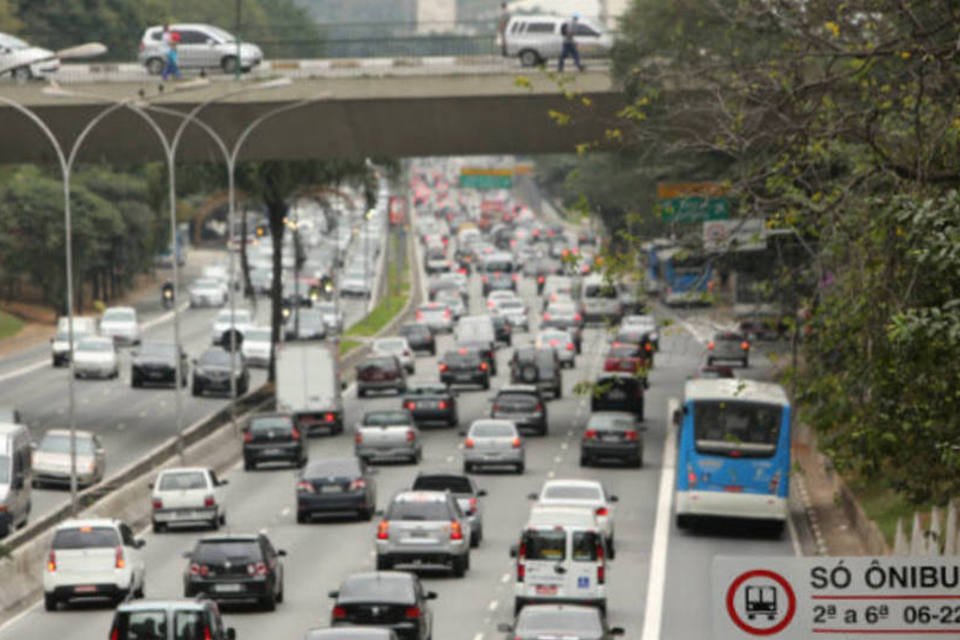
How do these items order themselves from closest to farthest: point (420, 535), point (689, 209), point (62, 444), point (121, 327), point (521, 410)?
point (689, 209) < point (420, 535) < point (62, 444) < point (521, 410) < point (121, 327)

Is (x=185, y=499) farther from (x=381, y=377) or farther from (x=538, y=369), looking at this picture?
(x=381, y=377)

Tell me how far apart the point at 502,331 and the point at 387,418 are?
44697 millimetres

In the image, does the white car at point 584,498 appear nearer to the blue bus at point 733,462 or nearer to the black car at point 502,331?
the blue bus at point 733,462

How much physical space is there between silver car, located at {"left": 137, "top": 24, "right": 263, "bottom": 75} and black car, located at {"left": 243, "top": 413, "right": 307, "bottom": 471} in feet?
41.7

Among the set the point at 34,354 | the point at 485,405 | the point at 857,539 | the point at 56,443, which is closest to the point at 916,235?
the point at 857,539

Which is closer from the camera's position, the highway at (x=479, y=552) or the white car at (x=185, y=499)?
the highway at (x=479, y=552)

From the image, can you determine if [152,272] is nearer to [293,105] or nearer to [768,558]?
[293,105]

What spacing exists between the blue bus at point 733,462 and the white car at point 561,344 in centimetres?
4374

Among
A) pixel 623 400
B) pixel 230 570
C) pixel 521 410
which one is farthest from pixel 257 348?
pixel 230 570

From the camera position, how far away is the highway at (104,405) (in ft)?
211

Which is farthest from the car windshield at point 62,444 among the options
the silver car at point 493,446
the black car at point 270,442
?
the silver car at point 493,446

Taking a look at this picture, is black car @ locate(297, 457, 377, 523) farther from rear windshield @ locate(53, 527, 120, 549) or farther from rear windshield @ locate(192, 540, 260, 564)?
rear windshield @ locate(192, 540, 260, 564)

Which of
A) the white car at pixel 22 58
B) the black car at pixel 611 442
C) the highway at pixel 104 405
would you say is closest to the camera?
the black car at pixel 611 442

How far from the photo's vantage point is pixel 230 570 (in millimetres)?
36719
